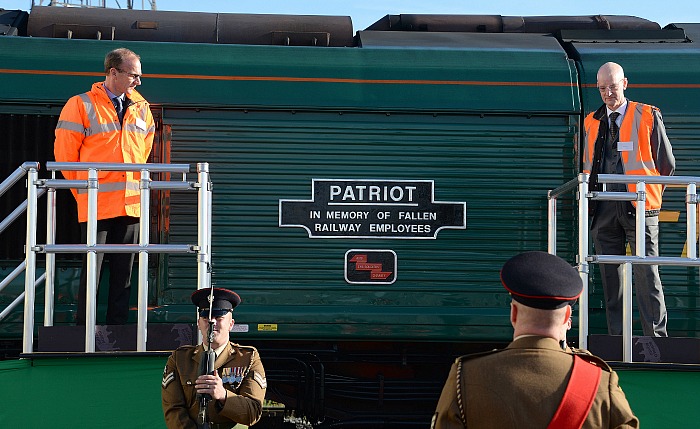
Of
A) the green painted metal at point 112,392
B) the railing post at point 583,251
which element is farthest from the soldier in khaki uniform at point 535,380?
the green painted metal at point 112,392

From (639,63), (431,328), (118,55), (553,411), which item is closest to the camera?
(553,411)

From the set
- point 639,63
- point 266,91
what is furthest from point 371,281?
point 639,63

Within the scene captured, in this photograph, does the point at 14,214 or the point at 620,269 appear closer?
the point at 14,214

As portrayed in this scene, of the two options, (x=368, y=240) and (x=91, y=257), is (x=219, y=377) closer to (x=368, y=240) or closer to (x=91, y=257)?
(x=91, y=257)

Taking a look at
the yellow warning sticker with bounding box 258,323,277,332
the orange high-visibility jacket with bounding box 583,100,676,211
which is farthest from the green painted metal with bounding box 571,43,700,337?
the yellow warning sticker with bounding box 258,323,277,332

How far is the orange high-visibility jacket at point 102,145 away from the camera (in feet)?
17.5

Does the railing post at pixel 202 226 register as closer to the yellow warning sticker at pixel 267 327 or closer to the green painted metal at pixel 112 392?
the green painted metal at pixel 112 392

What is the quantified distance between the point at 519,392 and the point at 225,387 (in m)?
2.10

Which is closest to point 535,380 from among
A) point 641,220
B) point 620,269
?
point 641,220

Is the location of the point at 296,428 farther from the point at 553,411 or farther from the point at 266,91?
the point at 553,411

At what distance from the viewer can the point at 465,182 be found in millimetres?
6207

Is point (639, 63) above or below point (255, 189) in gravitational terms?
above

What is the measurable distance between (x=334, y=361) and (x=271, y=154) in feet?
4.97

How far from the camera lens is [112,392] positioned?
4.81 meters
